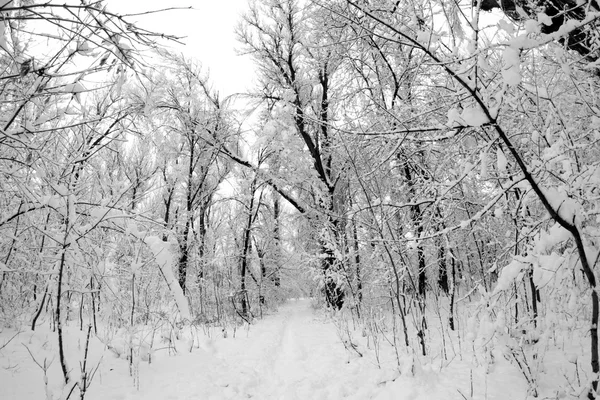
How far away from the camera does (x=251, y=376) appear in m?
4.25

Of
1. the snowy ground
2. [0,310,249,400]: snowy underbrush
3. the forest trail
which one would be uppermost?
[0,310,249,400]: snowy underbrush

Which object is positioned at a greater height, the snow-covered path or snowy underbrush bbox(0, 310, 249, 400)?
snowy underbrush bbox(0, 310, 249, 400)

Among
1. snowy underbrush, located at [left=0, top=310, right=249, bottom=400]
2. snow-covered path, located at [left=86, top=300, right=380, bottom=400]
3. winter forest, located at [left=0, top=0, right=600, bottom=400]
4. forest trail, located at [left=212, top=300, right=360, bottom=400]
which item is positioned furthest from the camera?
forest trail, located at [left=212, top=300, right=360, bottom=400]

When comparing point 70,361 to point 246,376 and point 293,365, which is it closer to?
point 246,376

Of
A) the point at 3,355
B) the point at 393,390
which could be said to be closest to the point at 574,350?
the point at 393,390

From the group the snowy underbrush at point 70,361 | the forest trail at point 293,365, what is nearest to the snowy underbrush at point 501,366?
the forest trail at point 293,365

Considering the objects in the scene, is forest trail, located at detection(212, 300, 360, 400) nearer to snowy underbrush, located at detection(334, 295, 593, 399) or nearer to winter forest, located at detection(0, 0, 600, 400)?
winter forest, located at detection(0, 0, 600, 400)

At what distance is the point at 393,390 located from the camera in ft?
10.8

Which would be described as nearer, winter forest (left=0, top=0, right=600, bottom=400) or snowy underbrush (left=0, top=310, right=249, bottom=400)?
winter forest (left=0, top=0, right=600, bottom=400)

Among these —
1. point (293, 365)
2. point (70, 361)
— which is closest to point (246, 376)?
point (293, 365)

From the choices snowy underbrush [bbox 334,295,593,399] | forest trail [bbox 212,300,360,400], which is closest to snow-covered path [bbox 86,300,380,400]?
forest trail [bbox 212,300,360,400]

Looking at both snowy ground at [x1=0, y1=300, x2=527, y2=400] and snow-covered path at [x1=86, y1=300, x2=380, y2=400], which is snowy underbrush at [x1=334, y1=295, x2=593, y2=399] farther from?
snow-covered path at [x1=86, y1=300, x2=380, y2=400]

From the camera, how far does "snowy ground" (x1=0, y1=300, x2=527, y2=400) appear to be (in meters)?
3.03

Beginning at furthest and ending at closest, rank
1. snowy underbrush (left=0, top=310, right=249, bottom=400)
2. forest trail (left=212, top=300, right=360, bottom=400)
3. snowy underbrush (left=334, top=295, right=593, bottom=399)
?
forest trail (left=212, top=300, right=360, bottom=400) < snowy underbrush (left=0, top=310, right=249, bottom=400) < snowy underbrush (left=334, top=295, right=593, bottom=399)
